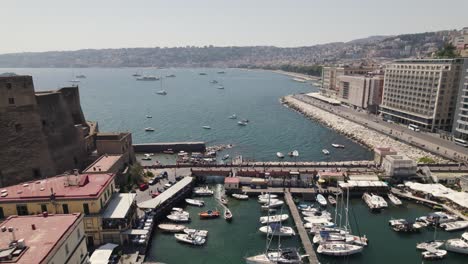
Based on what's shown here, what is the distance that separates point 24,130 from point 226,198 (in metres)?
32.7

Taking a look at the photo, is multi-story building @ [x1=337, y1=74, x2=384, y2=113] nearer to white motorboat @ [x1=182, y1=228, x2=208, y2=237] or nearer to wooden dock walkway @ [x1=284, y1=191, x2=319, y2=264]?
wooden dock walkway @ [x1=284, y1=191, x2=319, y2=264]

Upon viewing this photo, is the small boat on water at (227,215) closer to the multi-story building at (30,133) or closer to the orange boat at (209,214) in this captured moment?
the orange boat at (209,214)

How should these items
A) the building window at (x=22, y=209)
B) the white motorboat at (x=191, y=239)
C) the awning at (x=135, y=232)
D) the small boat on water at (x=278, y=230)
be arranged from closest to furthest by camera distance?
the building window at (x=22, y=209), the awning at (x=135, y=232), the white motorboat at (x=191, y=239), the small boat on water at (x=278, y=230)

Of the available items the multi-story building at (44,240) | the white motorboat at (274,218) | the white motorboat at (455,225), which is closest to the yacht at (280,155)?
the white motorboat at (274,218)

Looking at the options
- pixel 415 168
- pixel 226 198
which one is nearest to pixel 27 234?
pixel 226 198

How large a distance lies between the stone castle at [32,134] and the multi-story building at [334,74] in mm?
127784

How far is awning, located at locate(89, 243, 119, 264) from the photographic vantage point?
1392 inches

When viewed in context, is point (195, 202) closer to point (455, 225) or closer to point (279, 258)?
point (279, 258)

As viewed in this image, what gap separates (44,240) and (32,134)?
967 inches

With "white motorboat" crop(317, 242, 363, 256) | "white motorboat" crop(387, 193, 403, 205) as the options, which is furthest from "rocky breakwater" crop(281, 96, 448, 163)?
"white motorboat" crop(317, 242, 363, 256)

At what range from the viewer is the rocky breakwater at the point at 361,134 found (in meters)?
75.3

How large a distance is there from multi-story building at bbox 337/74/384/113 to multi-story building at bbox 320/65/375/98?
14518mm

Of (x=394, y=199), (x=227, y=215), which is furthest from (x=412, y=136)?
(x=227, y=215)

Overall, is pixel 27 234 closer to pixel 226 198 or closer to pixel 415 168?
pixel 226 198
